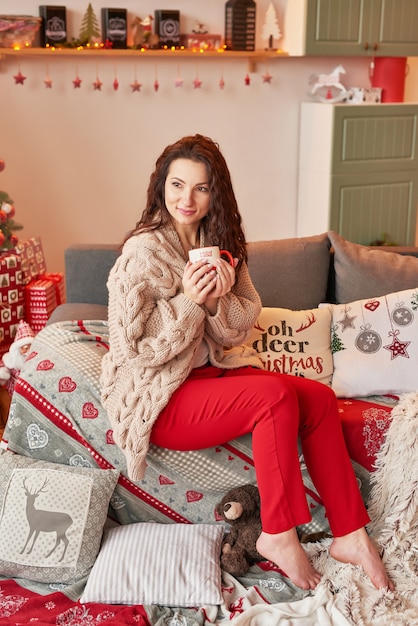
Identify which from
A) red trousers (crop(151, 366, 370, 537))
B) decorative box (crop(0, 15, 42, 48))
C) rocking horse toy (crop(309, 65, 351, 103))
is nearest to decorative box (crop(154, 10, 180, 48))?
decorative box (crop(0, 15, 42, 48))

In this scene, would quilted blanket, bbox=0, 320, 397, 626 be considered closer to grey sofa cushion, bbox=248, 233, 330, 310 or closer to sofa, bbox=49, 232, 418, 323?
sofa, bbox=49, 232, 418, 323

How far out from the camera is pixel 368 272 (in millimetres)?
2834

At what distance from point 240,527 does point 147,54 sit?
2.73 metres

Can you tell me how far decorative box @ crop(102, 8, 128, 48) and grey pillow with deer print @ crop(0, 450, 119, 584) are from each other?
104 inches

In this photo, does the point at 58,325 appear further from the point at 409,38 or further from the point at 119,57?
the point at 409,38

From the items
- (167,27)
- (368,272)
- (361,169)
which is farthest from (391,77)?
(368,272)

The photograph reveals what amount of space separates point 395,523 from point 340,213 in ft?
8.45

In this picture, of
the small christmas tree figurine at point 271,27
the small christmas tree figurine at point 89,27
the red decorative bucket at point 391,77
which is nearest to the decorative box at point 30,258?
the small christmas tree figurine at point 89,27

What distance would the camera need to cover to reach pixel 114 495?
2.31 m

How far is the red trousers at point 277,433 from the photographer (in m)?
2.03

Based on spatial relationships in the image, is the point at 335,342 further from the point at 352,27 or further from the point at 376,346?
the point at 352,27

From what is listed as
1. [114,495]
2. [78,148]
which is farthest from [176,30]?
[114,495]

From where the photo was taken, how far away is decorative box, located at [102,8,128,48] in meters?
4.09

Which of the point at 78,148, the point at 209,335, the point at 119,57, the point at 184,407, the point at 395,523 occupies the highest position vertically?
the point at 119,57
